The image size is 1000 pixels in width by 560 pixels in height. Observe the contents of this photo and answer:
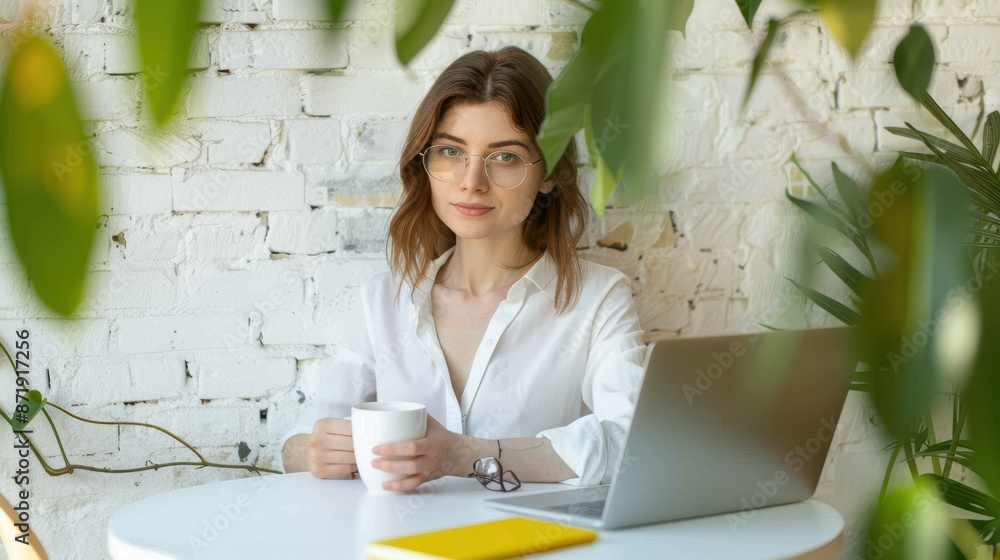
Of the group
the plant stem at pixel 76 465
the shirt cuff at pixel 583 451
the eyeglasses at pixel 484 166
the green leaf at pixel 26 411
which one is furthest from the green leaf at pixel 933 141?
the green leaf at pixel 26 411

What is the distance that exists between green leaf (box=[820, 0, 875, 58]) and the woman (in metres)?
1.52

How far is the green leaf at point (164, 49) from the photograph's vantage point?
0.19 metres

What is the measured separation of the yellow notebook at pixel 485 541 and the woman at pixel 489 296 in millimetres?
654

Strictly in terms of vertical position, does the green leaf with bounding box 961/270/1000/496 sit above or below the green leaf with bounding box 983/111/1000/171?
below

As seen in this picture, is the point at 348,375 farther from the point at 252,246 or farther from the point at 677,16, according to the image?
the point at 677,16

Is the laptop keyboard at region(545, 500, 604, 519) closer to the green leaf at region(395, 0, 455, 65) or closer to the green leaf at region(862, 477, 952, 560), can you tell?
the green leaf at region(862, 477, 952, 560)

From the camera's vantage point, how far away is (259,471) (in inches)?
75.9

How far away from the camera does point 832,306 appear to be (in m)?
0.32

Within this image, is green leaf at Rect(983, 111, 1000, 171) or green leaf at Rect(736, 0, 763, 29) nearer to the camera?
green leaf at Rect(736, 0, 763, 29)

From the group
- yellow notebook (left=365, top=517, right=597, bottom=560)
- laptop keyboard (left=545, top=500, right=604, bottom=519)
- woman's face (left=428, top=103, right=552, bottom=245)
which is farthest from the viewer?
woman's face (left=428, top=103, right=552, bottom=245)

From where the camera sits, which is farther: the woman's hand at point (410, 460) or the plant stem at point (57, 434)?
the plant stem at point (57, 434)

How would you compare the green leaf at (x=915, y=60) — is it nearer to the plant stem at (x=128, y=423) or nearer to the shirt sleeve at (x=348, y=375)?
the shirt sleeve at (x=348, y=375)

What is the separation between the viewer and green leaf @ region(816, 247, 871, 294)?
222mm

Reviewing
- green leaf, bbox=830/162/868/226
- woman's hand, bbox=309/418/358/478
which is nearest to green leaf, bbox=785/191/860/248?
green leaf, bbox=830/162/868/226
